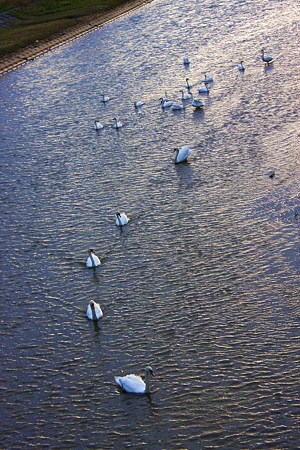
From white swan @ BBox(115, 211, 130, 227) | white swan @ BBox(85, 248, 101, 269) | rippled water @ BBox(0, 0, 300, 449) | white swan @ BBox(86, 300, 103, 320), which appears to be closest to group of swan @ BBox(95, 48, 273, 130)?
rippled water @ BBox(0, 0, 300, 449)

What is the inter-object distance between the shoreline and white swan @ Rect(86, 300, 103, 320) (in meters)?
36.6

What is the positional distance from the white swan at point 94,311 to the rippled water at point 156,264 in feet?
0.99

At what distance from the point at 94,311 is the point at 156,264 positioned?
3423mm

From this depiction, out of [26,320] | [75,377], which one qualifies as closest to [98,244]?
[26,320]

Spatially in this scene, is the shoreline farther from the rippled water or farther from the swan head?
the swan head

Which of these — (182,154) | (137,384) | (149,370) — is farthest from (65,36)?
(137,384)

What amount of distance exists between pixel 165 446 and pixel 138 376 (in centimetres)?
215

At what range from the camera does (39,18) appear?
7300 centimetres

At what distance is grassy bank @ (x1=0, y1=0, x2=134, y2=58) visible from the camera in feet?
203

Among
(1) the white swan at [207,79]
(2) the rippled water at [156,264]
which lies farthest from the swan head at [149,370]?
(1) the white swan at [207,79]

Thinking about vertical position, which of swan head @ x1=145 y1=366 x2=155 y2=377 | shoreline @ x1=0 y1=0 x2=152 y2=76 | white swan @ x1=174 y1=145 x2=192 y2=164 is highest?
shoreline @ x1=0 y1=0 x2=152 y2=76

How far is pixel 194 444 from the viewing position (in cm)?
A: 1677

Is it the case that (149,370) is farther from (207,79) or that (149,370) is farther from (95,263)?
(207,79)

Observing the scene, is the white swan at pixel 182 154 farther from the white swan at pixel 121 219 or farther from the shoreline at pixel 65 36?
the shoreline at pixel 65 36
